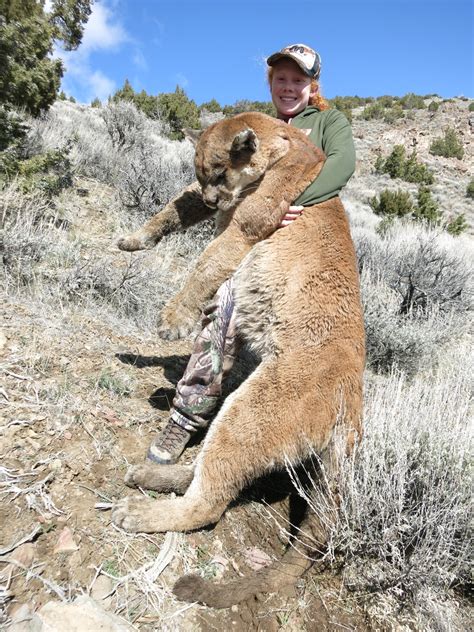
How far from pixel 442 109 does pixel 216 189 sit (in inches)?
1861

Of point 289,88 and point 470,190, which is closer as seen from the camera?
point 289,88

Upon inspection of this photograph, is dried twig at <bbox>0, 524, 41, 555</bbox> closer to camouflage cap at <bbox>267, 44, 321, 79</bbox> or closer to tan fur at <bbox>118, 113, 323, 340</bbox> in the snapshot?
tan fur at <bbox>118, 113, 323, 340</bbox>

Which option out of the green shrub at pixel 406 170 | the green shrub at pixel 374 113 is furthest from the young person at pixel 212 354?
the green shrub at pixel 374 113

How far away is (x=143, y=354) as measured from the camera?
12.6ft

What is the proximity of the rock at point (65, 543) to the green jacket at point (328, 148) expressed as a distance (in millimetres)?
2367

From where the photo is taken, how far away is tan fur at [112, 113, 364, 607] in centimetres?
231

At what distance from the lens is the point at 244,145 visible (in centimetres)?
270

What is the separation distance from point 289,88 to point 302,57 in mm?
252

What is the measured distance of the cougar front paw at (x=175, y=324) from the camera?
8.63 feet

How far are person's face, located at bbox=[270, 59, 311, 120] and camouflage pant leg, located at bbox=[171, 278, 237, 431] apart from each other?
1835 mm

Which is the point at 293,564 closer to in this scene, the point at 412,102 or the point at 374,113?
the point at 374,113

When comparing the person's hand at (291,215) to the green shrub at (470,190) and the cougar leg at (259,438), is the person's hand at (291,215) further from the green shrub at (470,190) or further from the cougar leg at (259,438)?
the green shrub at (470,190)

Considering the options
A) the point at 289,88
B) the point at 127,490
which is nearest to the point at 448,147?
the point at 289,88

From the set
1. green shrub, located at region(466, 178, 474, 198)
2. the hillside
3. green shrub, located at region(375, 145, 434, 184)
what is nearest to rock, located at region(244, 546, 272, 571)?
the hillside
